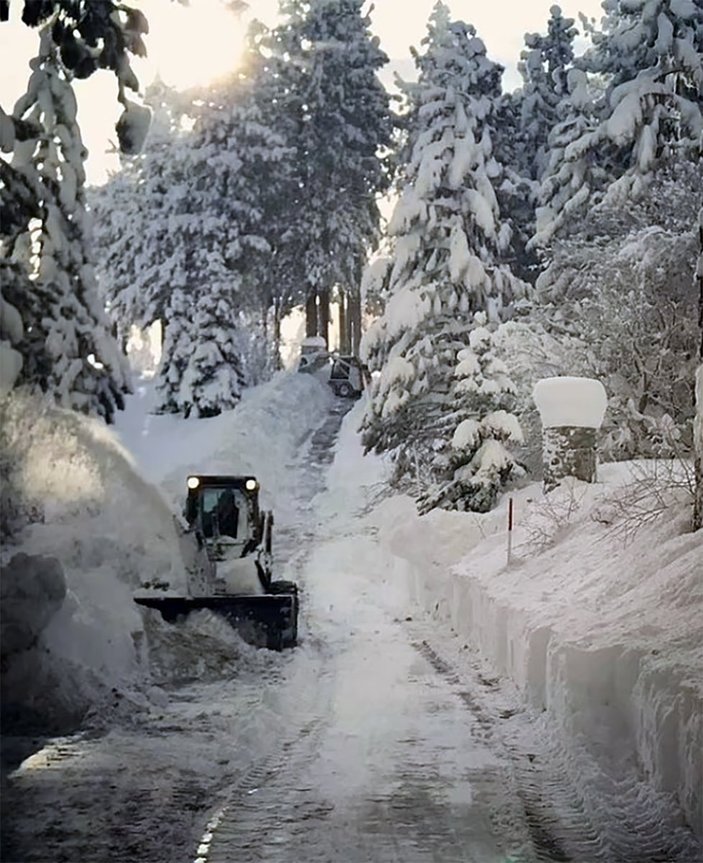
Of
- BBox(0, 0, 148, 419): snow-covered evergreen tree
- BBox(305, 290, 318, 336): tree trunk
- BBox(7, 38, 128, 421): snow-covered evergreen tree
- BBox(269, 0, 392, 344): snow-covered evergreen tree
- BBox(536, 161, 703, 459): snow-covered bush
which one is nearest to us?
BBox(0, 0, 148, 419): snow-covered evergreen tree

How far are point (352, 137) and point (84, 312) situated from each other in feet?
128

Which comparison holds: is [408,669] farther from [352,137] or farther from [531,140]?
[352,137]

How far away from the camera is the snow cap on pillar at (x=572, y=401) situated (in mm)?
18594

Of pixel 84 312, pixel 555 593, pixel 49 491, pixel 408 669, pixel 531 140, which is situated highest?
pixel 531 140

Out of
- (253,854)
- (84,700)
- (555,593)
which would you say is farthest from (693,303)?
(253,854)

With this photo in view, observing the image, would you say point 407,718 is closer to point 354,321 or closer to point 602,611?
point 602,611

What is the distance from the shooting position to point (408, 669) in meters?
13.3

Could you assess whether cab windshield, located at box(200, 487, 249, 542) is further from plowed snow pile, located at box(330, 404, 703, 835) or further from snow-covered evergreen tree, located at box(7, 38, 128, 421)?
snow-covered evergreen tree, located at box(7, 38, 128, 421)

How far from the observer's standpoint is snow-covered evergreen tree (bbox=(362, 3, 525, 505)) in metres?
24.8

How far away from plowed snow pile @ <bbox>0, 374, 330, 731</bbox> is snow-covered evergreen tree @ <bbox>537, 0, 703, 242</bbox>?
1352 cm

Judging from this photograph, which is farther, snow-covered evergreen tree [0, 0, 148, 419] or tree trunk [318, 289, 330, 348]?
tree trunk [318, 289, 330, 348]

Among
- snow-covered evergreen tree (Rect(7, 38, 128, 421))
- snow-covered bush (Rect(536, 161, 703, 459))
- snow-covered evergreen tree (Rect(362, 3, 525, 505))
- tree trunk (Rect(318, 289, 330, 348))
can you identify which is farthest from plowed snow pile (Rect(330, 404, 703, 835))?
Answer: tree trunk (Rect(318, 289, 330, 348))

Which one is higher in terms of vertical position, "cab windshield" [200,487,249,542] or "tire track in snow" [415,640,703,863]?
"cab windshield" [200,487,249,542]

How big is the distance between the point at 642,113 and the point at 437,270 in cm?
591
